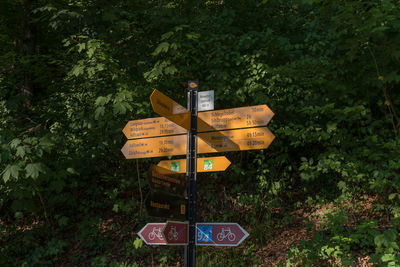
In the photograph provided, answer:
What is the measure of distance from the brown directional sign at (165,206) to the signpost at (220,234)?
253mm

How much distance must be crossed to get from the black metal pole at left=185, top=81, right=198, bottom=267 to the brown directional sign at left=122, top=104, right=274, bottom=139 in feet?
0.48

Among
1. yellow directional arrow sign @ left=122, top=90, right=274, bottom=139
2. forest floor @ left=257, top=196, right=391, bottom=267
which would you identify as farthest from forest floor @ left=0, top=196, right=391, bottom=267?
yellow directional arrow sign @ left=122, top=90, right=274, bottom=139

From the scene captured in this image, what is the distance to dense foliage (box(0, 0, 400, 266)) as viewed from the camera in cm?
669

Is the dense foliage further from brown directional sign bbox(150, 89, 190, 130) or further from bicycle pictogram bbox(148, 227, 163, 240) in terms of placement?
bicycle pictogram bbox(148, 227, 163, 240)

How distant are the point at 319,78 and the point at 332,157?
1.52m

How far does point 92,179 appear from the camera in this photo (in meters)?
10.1

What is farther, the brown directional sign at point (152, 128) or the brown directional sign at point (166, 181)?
the brown directional sign at point (152, 128)

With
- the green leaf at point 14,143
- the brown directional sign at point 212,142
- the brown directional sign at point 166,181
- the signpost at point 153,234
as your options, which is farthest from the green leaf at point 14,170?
the brown directional sign at point 166,181

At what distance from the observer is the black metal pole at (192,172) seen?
394 centimetres

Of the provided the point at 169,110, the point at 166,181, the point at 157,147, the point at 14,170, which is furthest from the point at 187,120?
the point at 14,170

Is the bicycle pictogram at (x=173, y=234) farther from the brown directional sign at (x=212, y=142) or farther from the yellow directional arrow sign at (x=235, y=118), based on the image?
the yellow directional arrow sign at (x=235, y=118)

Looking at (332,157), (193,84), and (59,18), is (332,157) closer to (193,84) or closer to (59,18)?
(193,84)

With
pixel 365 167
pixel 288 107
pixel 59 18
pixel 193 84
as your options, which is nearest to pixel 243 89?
pixel 288 107

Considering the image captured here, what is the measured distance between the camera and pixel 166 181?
388 centimetres
